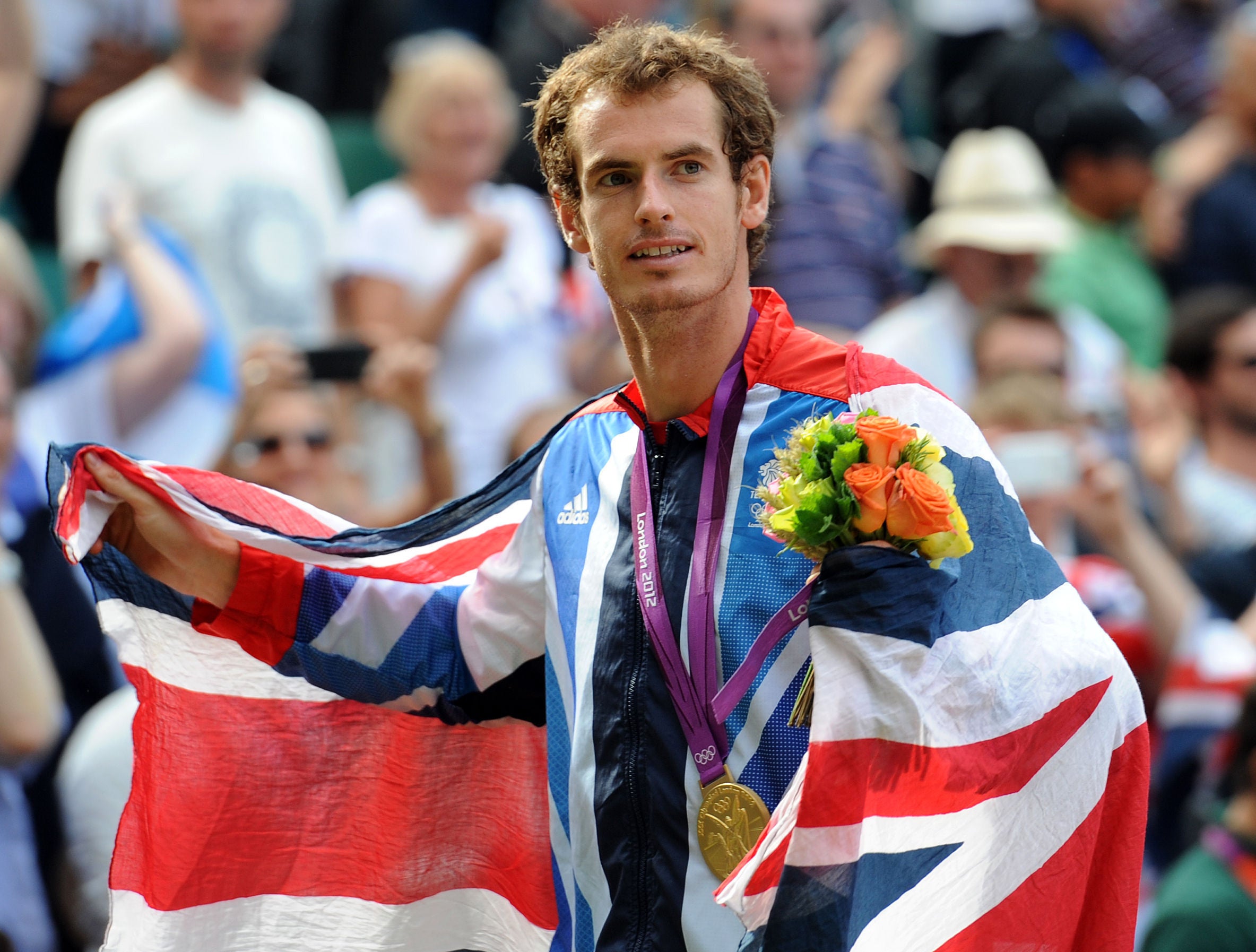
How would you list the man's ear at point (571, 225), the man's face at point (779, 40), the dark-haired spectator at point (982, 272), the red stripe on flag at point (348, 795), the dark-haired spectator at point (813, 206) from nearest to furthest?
the man's ear at point (571, 225) < the red stripe on flag at point (348, 795) < the dark-haired spectator at point (982, 272) < the dark-haired spectator at point (813, 206) < the man's face at point (779, 40)

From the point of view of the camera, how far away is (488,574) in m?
3.57

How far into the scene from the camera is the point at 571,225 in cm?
335

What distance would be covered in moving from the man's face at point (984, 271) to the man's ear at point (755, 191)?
4420 millimetres

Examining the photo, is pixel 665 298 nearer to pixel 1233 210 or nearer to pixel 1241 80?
pixel 1233 210

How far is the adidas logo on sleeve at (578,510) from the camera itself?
3371 mm

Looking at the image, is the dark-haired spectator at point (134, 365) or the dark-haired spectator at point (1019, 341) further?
the dark-haired spectator at point (1019, 341)

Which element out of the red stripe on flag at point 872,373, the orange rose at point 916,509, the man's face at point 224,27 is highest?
the man's face at point 224,27

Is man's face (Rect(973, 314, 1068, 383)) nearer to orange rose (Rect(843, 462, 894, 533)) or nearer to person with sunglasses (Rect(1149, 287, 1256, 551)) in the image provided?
person with sunglasses (Rect(1149, 287, 1256, 551))

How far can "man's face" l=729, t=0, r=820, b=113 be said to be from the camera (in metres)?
7.50

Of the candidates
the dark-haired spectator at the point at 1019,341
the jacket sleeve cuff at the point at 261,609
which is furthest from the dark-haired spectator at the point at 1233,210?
the jacket sleeve cuff at the point at 261,609

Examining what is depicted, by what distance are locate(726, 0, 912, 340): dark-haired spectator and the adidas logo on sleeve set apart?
149 inches

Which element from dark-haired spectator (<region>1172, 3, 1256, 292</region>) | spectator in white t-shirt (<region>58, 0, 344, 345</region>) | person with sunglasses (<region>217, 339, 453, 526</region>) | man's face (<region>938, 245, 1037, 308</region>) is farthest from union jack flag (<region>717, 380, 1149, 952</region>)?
dark-haired spectator (<region>1172, 3, 1256, 292</region>)

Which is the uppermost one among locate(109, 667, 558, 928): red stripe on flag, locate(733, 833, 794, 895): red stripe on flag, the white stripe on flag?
locate(733, 833, 794, 895): red stripe on flag

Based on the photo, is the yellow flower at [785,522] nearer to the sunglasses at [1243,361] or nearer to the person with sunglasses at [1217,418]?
the person with sunglasses at [1217,418]
